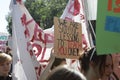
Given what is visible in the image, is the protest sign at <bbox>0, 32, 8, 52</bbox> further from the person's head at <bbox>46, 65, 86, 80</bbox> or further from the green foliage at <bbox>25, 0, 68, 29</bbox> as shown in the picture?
the green foliage at <bbox>25, 0, 68, 29</bbox>

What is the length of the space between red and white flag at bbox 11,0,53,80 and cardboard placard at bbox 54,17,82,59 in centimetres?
67

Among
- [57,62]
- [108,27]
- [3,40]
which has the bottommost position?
[3,40]

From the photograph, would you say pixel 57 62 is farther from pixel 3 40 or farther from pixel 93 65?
pixel 3 40

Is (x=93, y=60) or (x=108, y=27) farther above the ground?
(x=108, y=27)

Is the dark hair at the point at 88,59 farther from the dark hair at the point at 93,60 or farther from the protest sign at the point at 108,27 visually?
the protest sign at the point at 108,27

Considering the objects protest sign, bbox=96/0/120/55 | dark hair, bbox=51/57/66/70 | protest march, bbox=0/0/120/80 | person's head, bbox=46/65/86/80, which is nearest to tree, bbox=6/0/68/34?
protest march, bbox=0/0/120/80

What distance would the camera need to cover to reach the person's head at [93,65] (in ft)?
10.2

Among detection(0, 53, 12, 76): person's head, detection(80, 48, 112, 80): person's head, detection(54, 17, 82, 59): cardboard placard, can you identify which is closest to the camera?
detection(80, 48, 112, 80): person's head

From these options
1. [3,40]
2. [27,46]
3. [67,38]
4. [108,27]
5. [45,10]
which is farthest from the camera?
[45,10]

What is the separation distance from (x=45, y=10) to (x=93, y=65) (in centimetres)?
4191

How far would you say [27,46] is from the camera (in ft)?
16.6

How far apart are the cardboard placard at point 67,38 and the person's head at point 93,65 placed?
3.36 feet

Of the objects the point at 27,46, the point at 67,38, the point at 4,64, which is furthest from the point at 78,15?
the point at 4,64

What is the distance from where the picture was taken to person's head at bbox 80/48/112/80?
311cm
